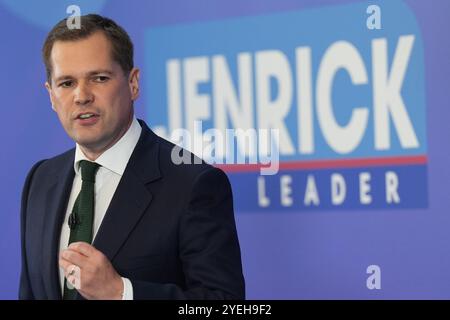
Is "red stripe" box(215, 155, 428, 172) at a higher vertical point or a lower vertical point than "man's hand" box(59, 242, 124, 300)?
higher

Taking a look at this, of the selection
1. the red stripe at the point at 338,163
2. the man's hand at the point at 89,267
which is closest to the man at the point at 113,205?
the man's hand at the point at 89,267

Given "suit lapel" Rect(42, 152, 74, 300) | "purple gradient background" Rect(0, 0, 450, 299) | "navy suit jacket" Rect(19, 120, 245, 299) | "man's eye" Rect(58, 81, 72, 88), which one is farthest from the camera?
"purple gradient background" Rect(0, 0, 450, 299)

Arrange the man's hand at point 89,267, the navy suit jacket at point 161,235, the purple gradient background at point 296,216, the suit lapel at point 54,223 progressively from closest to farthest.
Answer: the man's hand at point 89,267 < the navy suit jacket at point 161,235 < the suit lapel at point 54,223 < the purple gradient background at point 296,216

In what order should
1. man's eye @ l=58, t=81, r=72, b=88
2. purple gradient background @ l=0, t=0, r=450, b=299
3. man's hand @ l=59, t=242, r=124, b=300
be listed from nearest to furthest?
man's hand @ l=59, t=242, r=124, b=300 → man's eye @ l=58, t=81, r=72, b=88 → purple gradient background @ l=0, t=0, r=450, b=299

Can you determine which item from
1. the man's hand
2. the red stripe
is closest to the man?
the man's hand

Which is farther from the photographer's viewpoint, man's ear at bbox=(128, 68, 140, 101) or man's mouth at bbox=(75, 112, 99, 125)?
man's ear at bbox=(128, 68, 140, 101)

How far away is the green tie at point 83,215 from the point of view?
1.98 meters

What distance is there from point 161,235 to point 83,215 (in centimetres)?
27

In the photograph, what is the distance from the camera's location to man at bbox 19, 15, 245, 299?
182 centimetres

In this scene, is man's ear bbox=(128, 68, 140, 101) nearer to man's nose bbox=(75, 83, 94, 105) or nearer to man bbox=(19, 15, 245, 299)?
man bbox=(19, 15, 245, 299)

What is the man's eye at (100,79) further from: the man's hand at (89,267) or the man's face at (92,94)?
the man's hand at (89,267)

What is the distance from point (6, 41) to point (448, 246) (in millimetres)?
1961

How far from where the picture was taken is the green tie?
6.50ft

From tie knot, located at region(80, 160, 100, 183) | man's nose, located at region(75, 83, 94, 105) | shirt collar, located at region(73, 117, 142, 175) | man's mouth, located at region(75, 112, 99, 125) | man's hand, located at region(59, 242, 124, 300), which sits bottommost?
man's hand, located at region(59, 242, 124, 300)
